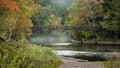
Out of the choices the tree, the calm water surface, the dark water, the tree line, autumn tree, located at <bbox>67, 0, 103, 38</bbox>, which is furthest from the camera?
autumn tree, located at <bbox>67, 0, 103, 38</bbox>

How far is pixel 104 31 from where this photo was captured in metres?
81.3

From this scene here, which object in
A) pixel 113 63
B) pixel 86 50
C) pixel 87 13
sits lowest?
pixel 86 50

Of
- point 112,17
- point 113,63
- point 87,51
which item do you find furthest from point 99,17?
point 113,63

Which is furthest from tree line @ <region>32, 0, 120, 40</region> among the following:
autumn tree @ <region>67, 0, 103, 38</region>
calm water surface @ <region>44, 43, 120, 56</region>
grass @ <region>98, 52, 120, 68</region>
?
grass @ <region>98, 52, 120, 68</region>

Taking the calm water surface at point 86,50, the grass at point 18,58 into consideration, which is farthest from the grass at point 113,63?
the calm water surface at point 86,50

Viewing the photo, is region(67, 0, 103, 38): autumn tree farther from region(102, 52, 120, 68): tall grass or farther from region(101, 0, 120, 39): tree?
region(102, 52, 120, 68): tall grass

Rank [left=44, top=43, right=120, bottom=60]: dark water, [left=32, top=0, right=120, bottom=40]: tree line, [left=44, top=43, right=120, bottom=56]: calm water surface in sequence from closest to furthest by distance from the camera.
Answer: [left=44, top=43, right=120, bottom=60]: dark water → [left=44, top=43, right=120, bottom=56]: calm water surface → [left=32, top=0, right=120, bottom=40]: tree line

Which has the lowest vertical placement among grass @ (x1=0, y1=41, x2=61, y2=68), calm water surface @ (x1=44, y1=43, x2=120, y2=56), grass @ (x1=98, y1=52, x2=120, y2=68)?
calm water surface @ (x1=44, y1=43, x2=120, y2=56)

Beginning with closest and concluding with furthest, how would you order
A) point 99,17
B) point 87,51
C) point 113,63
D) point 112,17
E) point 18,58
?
point 18,58
point 113,63
point 87,51
point 112,17
point 99,17

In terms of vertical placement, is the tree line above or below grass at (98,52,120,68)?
below

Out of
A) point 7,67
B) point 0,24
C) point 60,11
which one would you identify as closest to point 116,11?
point 0,24

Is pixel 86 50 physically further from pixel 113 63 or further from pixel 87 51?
pixel 113 63

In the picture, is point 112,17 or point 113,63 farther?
point 112,17

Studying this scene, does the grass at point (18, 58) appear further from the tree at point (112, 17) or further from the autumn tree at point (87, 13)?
the autumn tree at point (87, 13)
